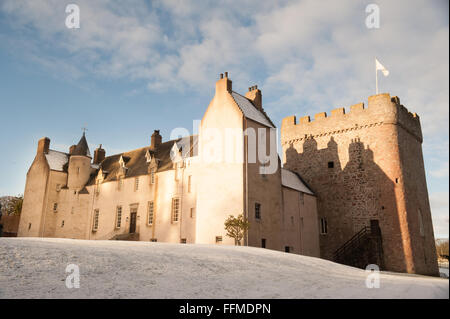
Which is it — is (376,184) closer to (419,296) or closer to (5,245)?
(419,296)

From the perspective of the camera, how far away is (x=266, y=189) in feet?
80.6

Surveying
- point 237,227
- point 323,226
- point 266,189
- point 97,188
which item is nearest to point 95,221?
point 97,188

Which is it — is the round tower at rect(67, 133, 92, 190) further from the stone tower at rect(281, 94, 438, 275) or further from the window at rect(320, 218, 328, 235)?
the window at rect(320, 218, 328, 235)

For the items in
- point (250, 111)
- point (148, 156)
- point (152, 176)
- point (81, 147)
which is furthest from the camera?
point (81, 147)

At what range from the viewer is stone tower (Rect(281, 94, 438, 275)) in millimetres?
27422

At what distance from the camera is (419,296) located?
24.2 ft

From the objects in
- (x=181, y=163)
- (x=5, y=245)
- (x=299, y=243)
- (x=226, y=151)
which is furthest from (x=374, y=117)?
(x=5, y=245)

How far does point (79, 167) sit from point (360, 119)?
96.0ft

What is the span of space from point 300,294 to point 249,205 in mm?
14883

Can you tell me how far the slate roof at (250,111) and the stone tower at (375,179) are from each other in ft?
28.7

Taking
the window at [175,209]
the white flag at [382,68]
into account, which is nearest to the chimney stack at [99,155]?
the window at [175,209]

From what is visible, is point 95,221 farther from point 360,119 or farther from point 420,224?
point 420,224

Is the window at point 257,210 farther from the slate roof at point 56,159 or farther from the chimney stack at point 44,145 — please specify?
the chimney stack at point 44,145

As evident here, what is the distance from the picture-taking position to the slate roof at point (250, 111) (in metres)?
25.1
